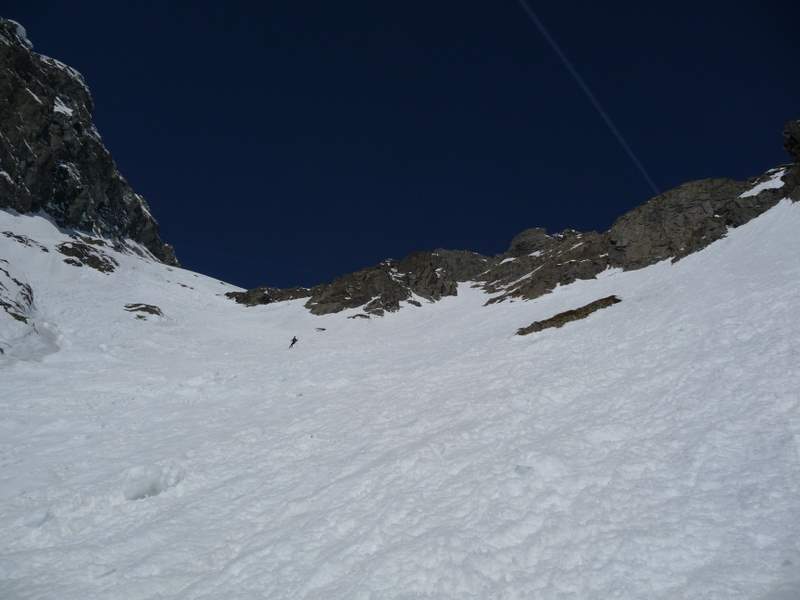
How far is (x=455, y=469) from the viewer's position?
36.5 feet

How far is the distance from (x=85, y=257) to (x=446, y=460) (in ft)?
235

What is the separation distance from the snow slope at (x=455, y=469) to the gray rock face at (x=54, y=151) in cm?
8111

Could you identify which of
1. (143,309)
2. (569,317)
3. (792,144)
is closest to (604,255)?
(792,144)

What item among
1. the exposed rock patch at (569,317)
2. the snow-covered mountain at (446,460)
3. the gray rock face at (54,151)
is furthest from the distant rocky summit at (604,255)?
the gray rock face at (54,151)

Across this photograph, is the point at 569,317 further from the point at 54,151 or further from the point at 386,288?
the point at 54,151

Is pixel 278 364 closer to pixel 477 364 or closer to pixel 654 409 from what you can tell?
pixel 477 364

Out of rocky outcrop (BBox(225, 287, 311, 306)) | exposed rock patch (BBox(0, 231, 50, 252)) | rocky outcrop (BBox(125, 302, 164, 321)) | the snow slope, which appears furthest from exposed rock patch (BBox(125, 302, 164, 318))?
rocky outcrop (BBox(225, 287, 311, 306))

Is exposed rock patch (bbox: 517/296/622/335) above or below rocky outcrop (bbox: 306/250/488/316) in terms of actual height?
below

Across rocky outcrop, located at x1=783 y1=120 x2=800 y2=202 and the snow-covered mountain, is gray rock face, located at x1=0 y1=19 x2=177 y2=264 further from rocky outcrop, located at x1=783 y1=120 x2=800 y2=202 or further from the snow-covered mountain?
rocky outcrop, located at x1=783 y1=120 x2=800 y2=202

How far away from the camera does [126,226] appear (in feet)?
396

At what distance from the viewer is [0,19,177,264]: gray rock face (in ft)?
281

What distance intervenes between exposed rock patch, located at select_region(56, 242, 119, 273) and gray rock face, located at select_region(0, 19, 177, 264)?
23959 mm

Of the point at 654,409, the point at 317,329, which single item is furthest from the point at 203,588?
the point at 317,329

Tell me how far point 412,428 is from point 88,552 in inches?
340
